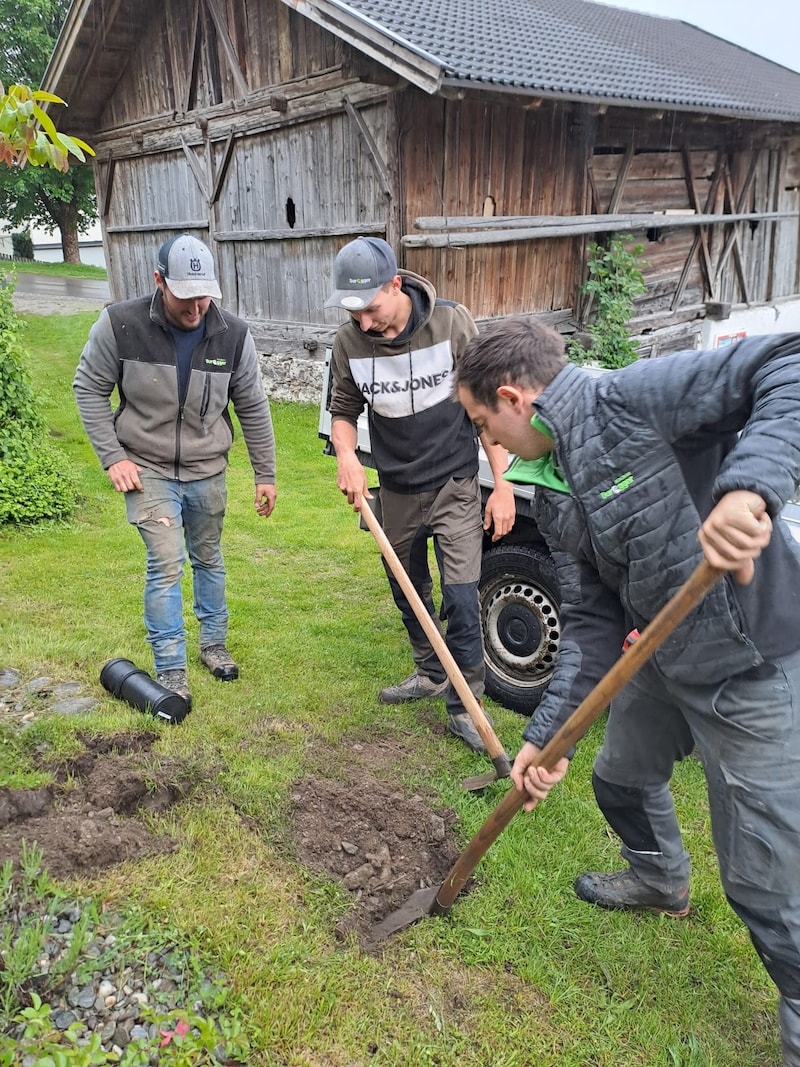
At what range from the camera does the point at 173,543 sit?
3.95m

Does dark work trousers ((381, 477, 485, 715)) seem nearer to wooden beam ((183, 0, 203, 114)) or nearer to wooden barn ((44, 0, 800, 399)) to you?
wooden barn ((44, 0, 800, 399))

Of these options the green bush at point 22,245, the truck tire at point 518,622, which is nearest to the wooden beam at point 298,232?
the truck tire at point 518,622

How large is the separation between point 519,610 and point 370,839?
54.0 inches

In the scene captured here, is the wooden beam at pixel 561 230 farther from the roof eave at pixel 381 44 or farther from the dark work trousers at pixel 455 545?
the dark work trousers at pixel 455 545

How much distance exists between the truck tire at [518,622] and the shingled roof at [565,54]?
553 centimetres

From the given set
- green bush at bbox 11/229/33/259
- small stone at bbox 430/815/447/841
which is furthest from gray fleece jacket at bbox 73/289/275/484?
green bush at bbox 11/229/33/259

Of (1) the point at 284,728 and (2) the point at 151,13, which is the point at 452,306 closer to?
(1) the point at 284,728

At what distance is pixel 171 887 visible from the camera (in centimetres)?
272

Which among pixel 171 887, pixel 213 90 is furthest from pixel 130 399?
pixel 213 90

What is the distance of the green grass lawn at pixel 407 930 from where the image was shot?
2334mm

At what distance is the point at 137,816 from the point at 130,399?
1.92 metres

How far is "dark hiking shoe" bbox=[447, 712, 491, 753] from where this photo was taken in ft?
12.0

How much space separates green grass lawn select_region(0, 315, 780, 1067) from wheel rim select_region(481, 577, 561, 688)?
0.78 ft

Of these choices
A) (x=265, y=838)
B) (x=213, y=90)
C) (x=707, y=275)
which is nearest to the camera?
(x=265, y=838)
